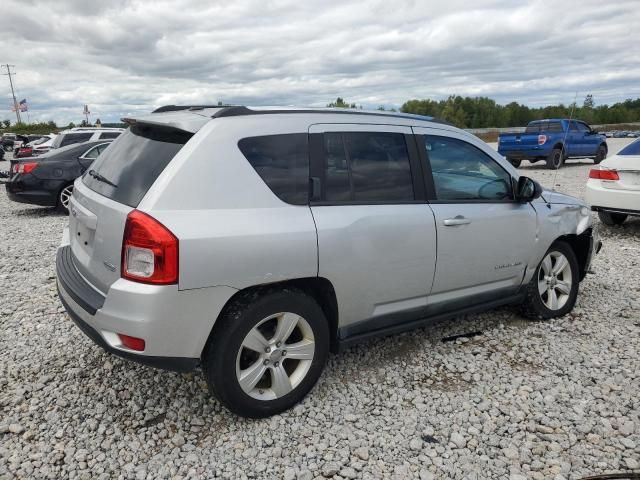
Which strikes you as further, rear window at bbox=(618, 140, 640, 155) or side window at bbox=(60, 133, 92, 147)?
side window at bbox=(60, 133, 92, 147)

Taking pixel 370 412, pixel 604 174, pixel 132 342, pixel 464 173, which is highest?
pixel 464 173

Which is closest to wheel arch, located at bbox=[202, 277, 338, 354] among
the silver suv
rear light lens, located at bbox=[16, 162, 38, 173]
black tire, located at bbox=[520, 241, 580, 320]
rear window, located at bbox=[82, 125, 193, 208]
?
the silver suv

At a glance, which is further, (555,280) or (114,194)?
(555,280)

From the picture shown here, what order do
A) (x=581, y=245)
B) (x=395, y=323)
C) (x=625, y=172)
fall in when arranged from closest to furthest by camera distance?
(x=395, y=323) → (x=581, y=245) → (x=625, y=172)

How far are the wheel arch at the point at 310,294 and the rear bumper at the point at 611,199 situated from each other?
607 cm

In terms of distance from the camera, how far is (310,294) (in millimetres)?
3086

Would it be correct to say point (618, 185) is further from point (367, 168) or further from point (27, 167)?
point (27, 167)

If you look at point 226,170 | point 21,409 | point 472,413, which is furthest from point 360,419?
point 21,409

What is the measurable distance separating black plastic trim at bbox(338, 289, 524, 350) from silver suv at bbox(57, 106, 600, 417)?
1cm

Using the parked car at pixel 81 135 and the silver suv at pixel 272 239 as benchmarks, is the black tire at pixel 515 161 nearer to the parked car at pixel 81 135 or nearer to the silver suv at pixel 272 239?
the parked car at pixel 81 135

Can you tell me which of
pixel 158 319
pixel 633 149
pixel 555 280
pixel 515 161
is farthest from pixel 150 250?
pixel 515 161

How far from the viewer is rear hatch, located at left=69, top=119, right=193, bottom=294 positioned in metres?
2.72

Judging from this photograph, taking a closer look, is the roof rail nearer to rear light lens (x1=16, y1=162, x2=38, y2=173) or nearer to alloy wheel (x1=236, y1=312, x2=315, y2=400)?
alloy wheel (x1=236, y1=312, x2=315, y2=400)

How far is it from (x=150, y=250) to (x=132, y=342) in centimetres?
50
